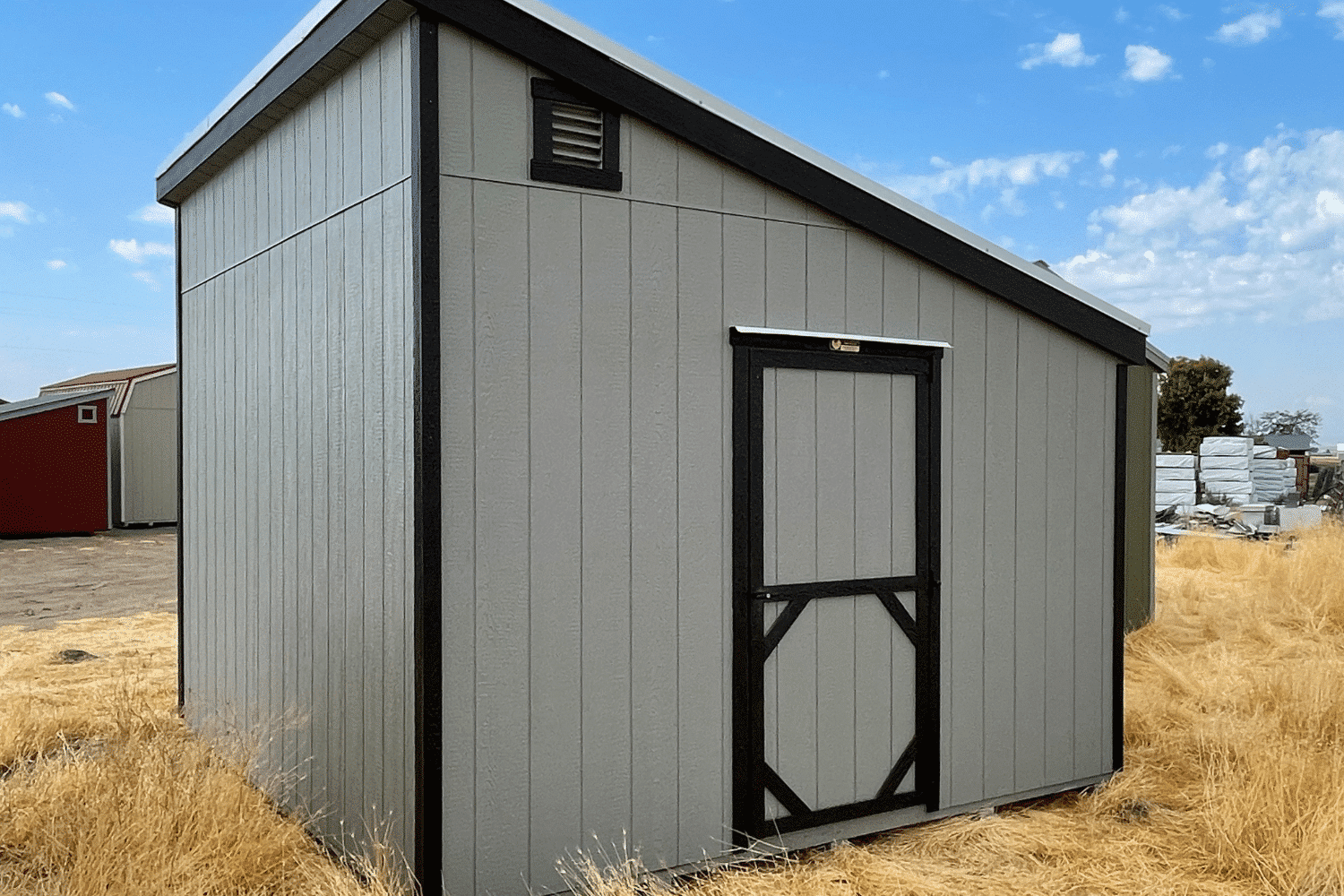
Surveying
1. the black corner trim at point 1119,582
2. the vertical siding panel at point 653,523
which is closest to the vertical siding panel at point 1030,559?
the black corner trim at point 1119,582

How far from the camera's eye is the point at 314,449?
168 inches

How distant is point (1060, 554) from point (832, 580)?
140 cm

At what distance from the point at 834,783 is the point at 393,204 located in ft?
9.47

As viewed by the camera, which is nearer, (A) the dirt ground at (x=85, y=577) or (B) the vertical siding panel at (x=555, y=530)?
(B) the vertical siding panel at (x=555, y=530)

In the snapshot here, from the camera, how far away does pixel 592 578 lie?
381 cm

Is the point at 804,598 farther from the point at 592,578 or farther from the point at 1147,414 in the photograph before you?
the point at 1147,414

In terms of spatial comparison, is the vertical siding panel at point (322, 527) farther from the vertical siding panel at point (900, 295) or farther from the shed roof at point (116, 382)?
the shed roof at point (116, 382)

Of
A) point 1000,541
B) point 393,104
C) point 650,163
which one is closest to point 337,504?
point 393,104

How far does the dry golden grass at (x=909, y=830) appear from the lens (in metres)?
3.68

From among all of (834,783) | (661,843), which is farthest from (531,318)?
(834,783)

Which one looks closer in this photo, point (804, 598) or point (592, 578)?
point (592, 578)

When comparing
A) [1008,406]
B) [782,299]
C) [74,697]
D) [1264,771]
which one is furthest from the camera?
[74,697]

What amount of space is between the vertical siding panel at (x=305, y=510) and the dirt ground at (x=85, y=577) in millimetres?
6867

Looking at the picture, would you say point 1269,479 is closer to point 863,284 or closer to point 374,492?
point 863,284
